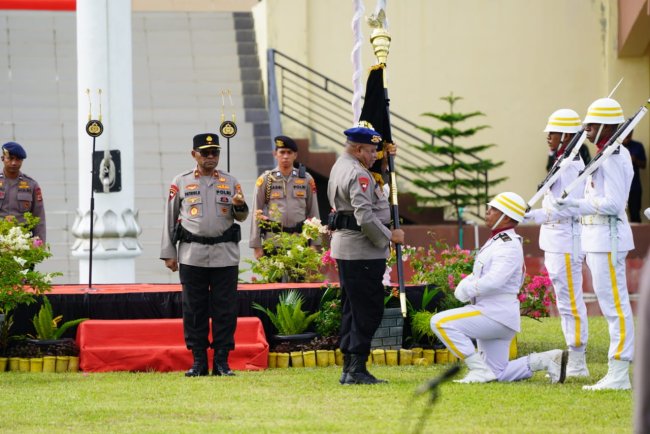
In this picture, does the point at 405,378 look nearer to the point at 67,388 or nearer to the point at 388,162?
the point at 388,162

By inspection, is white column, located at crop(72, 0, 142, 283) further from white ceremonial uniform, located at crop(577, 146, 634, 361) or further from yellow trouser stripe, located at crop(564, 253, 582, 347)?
white ceremonial uniform, located at crop(577, 146, 634, 361)

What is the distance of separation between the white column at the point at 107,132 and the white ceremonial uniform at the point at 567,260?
536cm

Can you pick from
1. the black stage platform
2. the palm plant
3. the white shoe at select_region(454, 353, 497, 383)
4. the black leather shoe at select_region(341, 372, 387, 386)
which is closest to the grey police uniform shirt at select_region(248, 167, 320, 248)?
the black stage platform

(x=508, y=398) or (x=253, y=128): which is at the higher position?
(x=253, y=128)

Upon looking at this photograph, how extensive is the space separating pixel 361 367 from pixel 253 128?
1094 centimetres

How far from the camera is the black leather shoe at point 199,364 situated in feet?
31.2

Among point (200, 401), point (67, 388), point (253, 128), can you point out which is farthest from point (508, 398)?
point (253, 128)

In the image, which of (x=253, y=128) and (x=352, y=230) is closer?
(x=352, y=230)

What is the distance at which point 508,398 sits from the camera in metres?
8.09

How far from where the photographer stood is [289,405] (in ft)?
25.9

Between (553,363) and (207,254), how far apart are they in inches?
101

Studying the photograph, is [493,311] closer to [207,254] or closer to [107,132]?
[207,254]

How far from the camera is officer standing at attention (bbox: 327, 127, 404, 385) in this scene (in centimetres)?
880

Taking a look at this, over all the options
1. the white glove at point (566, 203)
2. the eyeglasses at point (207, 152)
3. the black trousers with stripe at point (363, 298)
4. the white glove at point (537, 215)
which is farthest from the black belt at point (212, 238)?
the white glove at point (566, 203)
